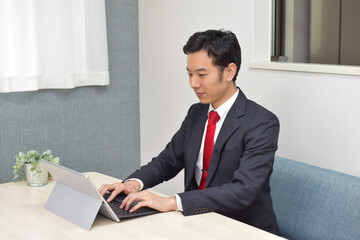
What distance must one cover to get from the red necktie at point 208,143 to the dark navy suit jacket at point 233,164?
0.14 ft

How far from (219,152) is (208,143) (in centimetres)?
9

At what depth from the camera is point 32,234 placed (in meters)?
1.64

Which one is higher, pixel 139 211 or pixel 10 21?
pixel 10 21

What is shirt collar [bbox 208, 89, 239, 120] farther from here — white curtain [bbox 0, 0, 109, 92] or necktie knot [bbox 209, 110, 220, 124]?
white curtain [bbox 0, 0, 109, 92]

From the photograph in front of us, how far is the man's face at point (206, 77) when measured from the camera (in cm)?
206

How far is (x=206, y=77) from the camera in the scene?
2.07m

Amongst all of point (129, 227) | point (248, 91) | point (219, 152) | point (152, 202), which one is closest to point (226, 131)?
point (219, 152)

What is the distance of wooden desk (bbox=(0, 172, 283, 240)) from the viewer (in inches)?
63.8

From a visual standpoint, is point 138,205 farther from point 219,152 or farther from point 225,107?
point 225,107

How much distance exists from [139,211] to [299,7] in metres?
1.63

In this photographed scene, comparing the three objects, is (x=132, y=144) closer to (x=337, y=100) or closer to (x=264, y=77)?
(x=264, y=77)

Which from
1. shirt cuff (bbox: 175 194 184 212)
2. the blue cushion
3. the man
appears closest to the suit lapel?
the man

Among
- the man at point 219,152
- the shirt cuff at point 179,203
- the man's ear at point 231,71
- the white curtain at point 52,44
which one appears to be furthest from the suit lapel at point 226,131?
the white curtain at point 52,44

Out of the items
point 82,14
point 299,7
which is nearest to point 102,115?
point 82,14
